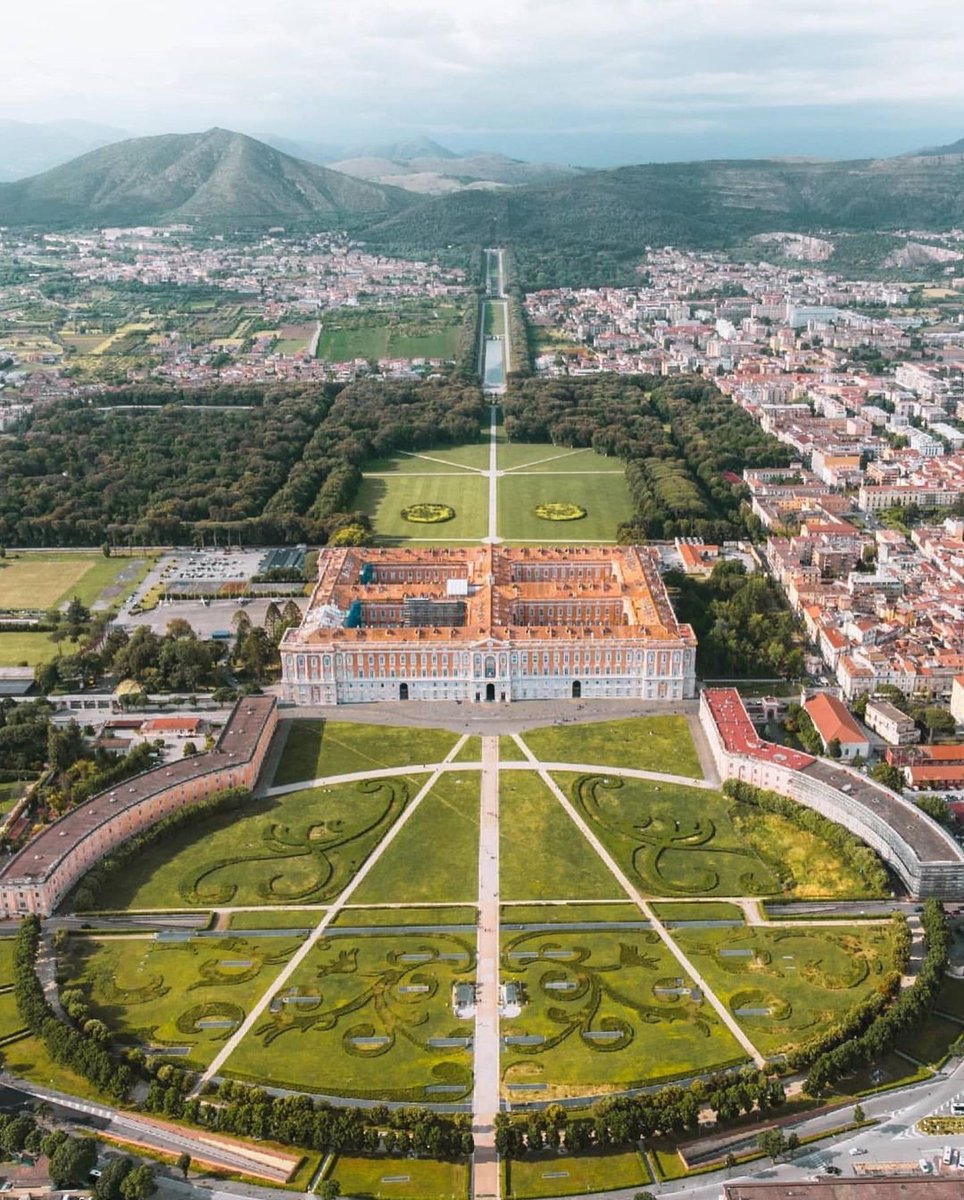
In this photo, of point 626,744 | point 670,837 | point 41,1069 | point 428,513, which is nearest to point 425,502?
point 428,513

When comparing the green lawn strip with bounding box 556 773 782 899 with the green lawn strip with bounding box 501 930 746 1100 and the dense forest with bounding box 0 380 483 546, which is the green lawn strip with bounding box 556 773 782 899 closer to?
the green lawn strip with bounding box 501 930 746 1100

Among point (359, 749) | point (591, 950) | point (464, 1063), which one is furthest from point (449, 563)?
point (464, 1063)

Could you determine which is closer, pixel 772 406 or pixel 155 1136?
pixel 155 1136

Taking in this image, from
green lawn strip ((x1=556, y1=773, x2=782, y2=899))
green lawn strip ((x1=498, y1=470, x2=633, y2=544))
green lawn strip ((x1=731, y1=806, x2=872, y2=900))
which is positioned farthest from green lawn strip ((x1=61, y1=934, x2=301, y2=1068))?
green lawn strip ((x1=498, y1=470, x2=633, y2=544))

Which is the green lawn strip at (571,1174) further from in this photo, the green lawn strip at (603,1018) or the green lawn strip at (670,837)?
→ the green lawn strip at (670,837)

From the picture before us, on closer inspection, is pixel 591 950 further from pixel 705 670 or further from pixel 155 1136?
pixel 705 670

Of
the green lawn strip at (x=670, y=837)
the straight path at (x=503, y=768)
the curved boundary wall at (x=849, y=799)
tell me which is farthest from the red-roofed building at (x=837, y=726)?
the green lawn strip at (x=670, y=837)

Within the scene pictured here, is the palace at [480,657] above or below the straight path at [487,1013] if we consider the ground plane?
above
